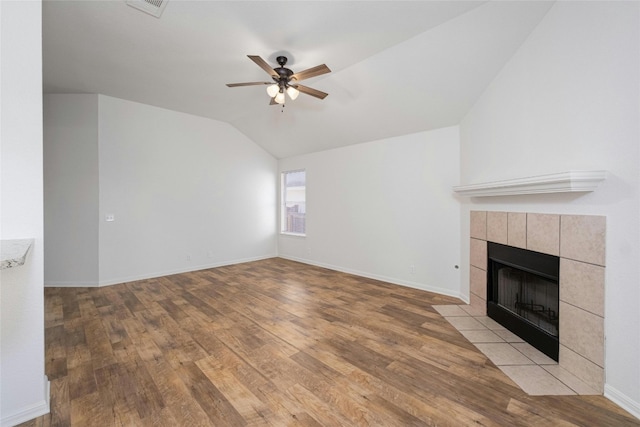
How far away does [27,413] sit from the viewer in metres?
1.62

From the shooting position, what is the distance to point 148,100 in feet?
14.7

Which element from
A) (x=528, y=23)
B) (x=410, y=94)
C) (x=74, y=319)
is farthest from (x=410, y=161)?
(x=74, y=319)

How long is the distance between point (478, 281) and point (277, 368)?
2695 mm

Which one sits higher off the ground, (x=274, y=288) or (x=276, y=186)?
(x=276, y=186)

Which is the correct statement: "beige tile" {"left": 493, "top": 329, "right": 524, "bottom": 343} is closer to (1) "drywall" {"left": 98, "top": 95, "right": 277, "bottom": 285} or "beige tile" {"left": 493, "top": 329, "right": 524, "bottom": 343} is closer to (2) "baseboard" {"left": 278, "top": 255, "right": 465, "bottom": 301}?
(2) "baseboard" {"left": 278, "top": 255, "right": 465, "bottom": 301}

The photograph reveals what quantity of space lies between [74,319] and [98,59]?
3185 mm

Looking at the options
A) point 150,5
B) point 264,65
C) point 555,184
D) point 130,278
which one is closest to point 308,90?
point 264,65

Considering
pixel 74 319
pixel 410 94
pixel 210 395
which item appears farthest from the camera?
pixel 410 94

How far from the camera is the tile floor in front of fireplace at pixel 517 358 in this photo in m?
1.90

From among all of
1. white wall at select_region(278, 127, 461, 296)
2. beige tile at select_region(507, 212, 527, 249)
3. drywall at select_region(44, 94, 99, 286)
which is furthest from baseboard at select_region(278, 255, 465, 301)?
drywall at select_region(44, 94, 99, 286)

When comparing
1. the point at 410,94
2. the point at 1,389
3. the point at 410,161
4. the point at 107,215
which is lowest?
the point at 1,389

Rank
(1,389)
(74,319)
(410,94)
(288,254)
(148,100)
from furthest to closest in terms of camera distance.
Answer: (288,254) < (148,100) < (410,94) < (74,319) < (1,389)

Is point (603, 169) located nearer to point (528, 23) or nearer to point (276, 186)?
point (528, 23)

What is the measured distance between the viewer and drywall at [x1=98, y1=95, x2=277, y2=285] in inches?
173
